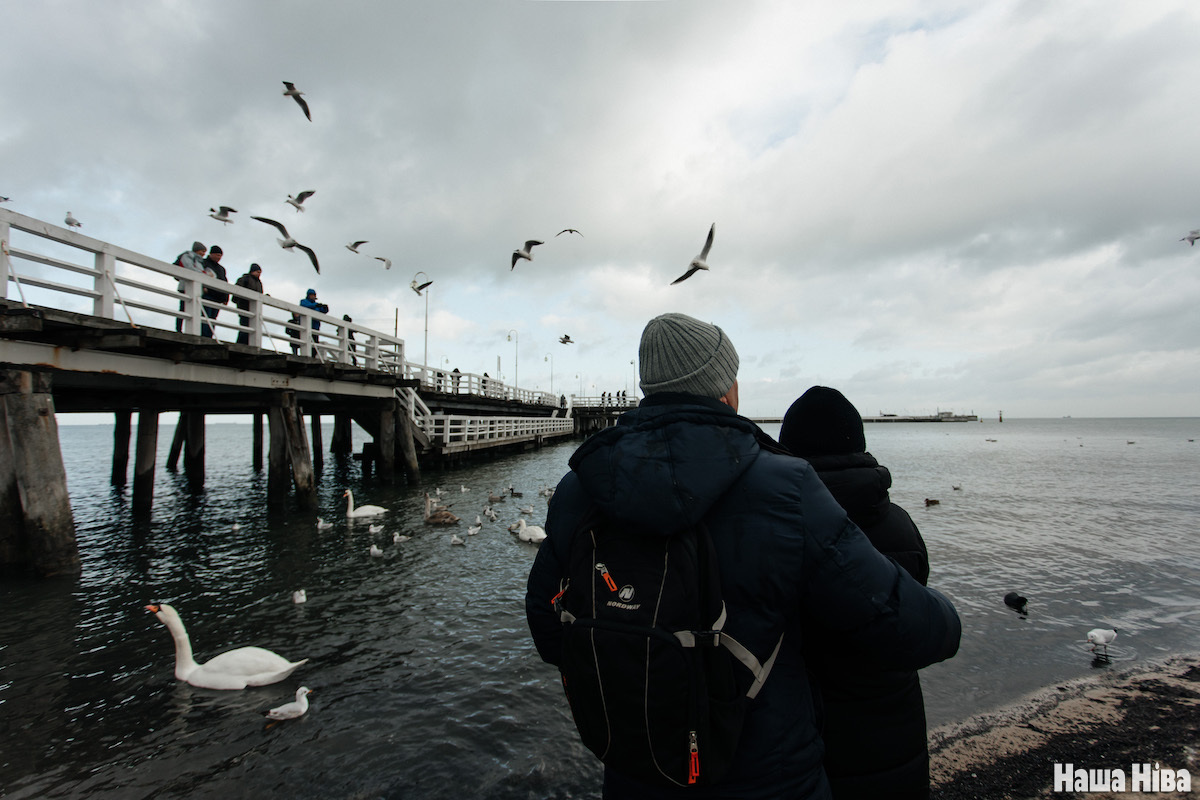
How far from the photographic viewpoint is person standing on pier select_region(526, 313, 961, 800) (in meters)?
1.44

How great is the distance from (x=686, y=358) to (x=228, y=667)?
655cm

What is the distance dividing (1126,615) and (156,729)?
12.5 m

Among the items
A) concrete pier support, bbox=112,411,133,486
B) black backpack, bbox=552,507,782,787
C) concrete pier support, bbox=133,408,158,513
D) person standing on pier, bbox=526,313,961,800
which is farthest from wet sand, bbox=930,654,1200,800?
concrete pier support, bbox=112,411,133,486

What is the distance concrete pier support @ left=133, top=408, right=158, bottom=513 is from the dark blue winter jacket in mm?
17664

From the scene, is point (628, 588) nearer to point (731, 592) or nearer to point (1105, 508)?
point (731, 592)

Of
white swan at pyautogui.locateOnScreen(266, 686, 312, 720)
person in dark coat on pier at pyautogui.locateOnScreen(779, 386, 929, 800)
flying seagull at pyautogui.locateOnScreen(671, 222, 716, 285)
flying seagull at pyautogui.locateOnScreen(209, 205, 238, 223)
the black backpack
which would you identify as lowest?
white swan at pyautogui.locateOnScreen(266, 686, 312, 720)

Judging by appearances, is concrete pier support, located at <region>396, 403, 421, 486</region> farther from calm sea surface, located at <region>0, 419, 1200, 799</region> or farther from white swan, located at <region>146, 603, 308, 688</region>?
white swan, located at <region>146, 603, 308, 688</region>

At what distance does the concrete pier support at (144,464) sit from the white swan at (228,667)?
37.3 ft

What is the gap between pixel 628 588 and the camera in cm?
147

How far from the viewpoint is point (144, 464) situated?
14.9 meters

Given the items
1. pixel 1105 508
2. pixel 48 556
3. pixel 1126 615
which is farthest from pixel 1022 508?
pixel 48 556

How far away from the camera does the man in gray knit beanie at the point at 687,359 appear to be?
175 cm

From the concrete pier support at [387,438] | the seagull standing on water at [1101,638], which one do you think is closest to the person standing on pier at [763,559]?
the seagull standing on water at [1101,638]

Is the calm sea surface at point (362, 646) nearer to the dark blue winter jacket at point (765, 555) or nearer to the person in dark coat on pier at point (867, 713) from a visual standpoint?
the person in dark coat on pier at point (867, 713)
